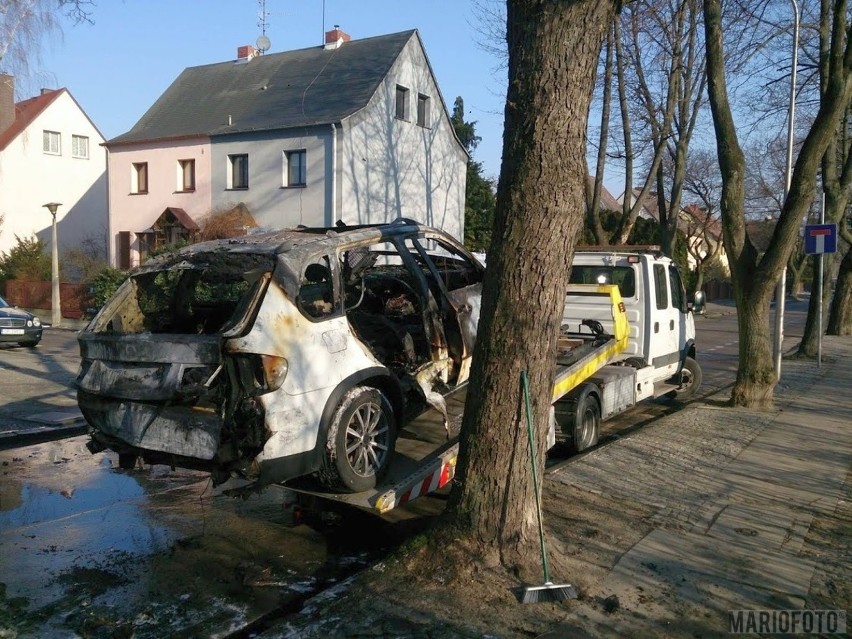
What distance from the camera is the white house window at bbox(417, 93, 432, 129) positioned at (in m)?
30.2

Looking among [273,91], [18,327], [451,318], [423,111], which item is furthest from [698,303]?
[273,91]

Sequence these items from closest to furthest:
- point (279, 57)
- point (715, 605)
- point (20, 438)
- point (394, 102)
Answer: point (715, 605) → point (20, 438) → point (394, 102) → point (279, 57)

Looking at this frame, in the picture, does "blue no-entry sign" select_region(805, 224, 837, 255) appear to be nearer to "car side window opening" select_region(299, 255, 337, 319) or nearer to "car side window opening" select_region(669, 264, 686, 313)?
"car side window opening" select_region(669, 264, 686, 313)

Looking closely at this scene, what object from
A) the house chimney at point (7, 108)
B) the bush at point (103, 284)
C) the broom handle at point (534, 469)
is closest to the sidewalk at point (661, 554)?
the broom handle at point (534, 469)

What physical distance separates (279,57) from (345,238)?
2830cm

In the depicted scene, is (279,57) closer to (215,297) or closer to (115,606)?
(215,297)

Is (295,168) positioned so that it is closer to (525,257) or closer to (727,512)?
(727,512)

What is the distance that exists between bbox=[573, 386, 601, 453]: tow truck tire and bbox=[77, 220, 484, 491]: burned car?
5.79ft

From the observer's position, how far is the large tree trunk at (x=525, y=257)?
4578 mm

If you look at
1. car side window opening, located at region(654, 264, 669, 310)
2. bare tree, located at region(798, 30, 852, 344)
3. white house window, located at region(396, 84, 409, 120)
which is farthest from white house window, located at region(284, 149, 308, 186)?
car side window opening, located at region(654, 264, 669, 310)

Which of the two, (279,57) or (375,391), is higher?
(279,57)

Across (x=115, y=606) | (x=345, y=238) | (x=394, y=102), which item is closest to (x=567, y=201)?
(x=345, y=238)

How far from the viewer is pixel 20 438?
8938 mm

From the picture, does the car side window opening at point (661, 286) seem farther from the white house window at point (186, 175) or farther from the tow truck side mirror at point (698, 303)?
the white house window at point (186, 175)
